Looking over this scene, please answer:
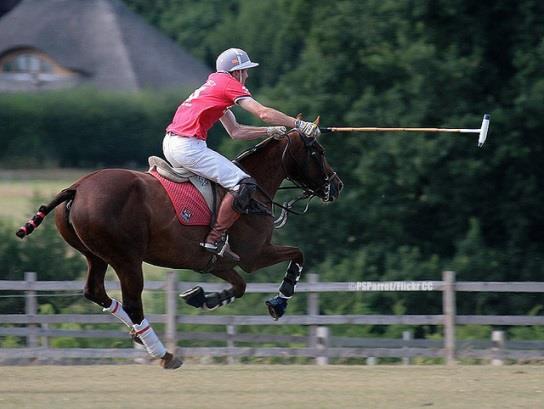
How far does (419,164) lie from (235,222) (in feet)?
29.9

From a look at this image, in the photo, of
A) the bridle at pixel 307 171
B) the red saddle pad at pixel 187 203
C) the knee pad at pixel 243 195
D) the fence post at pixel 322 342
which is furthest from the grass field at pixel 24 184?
the knee pad at pixel 243 195

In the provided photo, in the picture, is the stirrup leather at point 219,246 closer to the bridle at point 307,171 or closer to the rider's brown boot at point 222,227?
the rider's brown boot at point 222,227

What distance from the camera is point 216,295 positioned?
10742 mm

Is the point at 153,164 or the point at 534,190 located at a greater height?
the point at 534,190

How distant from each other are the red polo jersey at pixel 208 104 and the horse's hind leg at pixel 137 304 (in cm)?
133

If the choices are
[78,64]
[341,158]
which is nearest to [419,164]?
[341,158]

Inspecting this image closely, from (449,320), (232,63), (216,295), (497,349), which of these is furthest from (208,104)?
(497,349)

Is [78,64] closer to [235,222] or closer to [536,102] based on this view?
[536,102]

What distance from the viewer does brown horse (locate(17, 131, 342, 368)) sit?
32.8 feet

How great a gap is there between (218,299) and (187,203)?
1020mm

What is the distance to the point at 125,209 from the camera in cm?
1002

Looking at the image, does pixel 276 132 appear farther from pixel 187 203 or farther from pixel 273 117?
pixel 187 203

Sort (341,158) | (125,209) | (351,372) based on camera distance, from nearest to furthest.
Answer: (125,209)
(351,372)
(341,158)

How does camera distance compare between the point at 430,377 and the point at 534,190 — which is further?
the point at 534,190
